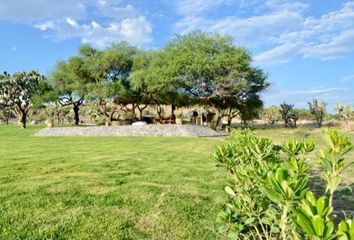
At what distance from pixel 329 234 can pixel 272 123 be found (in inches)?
2456

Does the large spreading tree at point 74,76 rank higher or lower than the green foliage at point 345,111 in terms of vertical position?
higher

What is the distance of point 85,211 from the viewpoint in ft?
17.9

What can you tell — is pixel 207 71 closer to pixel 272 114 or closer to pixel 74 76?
pixel 74 76

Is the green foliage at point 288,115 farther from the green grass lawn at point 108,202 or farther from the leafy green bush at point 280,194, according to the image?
the leafy green bush at point 280,194

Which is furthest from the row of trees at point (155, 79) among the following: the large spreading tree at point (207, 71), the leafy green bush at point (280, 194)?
the leafy green bush at point (280, 194)

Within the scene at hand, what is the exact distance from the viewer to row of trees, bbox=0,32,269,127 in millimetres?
34281

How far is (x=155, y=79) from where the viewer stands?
35.2m

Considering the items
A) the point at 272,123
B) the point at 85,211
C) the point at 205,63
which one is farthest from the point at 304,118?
the point at 85,211

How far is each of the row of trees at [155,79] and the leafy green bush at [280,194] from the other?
30.1m

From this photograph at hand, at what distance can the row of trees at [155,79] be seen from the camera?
3428 centimetres

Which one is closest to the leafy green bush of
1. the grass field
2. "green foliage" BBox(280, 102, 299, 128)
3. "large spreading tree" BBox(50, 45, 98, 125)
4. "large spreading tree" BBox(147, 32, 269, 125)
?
the grass field

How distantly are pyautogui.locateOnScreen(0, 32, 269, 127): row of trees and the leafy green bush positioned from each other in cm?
3010

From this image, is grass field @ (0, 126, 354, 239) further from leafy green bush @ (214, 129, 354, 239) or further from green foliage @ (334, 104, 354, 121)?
green foliage @ (334, 104, 354, 121)

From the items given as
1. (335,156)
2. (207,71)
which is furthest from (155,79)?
(335,156)
